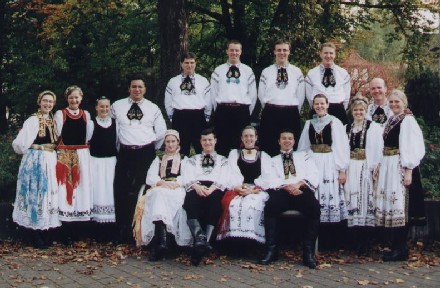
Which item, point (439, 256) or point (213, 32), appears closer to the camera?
point (439, 256)

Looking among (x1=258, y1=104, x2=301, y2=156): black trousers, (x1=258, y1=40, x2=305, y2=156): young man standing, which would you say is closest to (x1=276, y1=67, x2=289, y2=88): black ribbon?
(x1=258, y1=40, x2=305, y2=156): young man standing

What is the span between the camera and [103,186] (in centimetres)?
854

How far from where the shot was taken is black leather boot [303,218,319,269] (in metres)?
7.14

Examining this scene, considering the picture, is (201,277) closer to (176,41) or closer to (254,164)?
(254,164)

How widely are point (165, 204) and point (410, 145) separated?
3061 mm

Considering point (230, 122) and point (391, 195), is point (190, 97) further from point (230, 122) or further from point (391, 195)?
point (391, 195)

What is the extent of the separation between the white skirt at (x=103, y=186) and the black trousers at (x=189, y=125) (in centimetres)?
104

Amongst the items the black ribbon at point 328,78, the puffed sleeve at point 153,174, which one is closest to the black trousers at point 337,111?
the black ribbon at point 328,78

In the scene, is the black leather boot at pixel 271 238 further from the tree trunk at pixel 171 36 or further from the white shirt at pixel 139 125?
the tree trunk at pixel 171 36

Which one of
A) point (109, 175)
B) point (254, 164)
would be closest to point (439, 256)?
point (254, 164)

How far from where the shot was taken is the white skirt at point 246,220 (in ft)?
24.9

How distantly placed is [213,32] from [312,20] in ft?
14.4

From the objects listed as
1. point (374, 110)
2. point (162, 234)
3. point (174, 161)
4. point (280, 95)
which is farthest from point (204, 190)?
point (374, 110)

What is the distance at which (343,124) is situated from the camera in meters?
8.37
